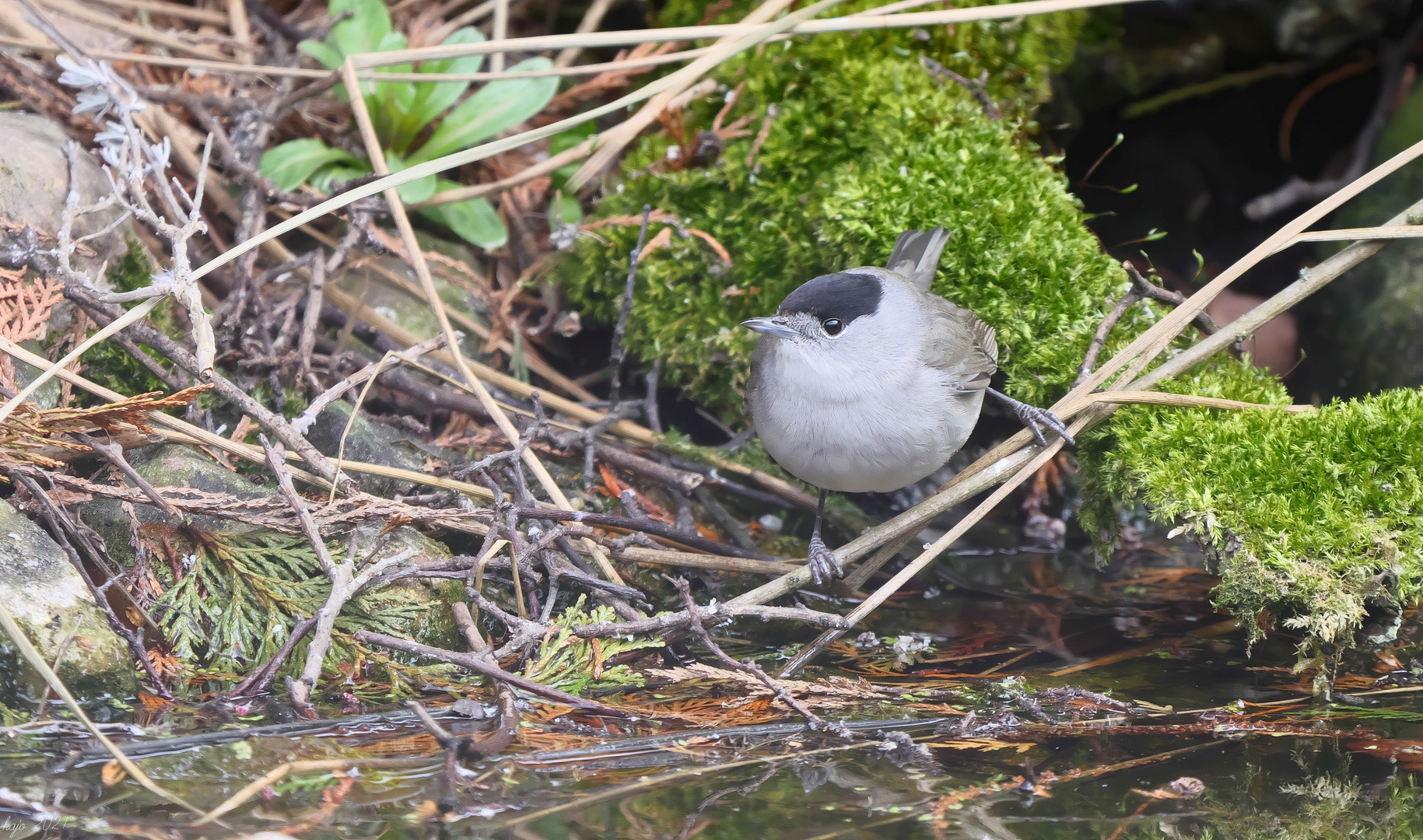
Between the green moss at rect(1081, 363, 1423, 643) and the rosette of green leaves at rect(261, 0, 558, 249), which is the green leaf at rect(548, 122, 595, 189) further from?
the green moss at rect(1081, 363, 1423, 643)

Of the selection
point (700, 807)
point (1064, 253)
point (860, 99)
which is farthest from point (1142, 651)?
point (860, 99)

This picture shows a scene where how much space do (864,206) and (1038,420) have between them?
106cm

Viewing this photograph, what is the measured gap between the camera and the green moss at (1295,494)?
289 centimetres

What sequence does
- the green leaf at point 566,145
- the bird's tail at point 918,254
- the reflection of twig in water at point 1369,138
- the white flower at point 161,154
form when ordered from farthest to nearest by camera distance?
1. the reflection of twig in water at point 1369,138
2. the green leaf at point 566,145
3. the bird's tail at point 918,254
4. the white flower at point 161,154

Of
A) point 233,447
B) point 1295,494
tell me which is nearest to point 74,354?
point 233,447

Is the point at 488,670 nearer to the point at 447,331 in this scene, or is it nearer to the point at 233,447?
the point at 233,447

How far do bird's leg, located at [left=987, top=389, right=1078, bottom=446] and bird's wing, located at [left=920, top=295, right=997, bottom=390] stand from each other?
135 mm

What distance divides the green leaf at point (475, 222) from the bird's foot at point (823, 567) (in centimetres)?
199

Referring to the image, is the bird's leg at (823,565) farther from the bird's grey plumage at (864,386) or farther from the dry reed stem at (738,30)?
the dry reed stem at (738,30)

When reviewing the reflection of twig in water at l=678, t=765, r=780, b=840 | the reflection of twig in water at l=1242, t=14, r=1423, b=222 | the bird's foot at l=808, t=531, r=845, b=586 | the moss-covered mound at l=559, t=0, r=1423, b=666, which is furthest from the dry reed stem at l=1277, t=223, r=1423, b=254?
the reflection of twig in water at l=678, t=765, r=780, b=840

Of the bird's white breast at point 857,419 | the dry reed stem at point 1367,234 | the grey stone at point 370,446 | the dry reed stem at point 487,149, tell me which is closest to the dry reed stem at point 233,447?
the grey stone at point 370,446

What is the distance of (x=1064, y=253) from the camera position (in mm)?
3746

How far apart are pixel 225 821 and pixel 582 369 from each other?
293 cm

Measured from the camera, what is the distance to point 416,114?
4469 millimetres
